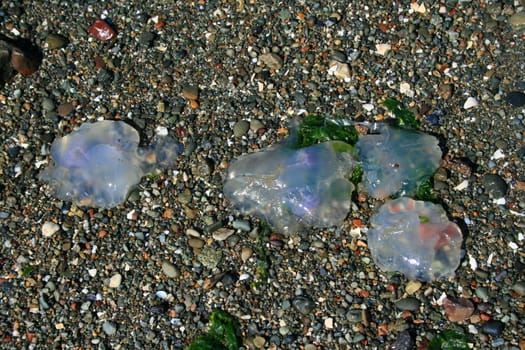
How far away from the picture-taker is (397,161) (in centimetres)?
445

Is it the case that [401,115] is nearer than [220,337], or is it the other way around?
[220,337]

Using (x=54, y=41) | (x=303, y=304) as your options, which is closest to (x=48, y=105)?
(x=54, y=41)

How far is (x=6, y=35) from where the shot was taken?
17.2ft

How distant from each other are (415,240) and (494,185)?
2.12ft

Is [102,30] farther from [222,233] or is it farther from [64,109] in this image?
[222,233]

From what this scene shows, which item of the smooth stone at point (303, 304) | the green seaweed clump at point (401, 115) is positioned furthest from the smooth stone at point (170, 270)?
the green seaweed clump at point (401, 115)

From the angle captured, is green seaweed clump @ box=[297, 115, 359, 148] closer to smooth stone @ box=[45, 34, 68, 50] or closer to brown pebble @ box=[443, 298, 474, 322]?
brown pebble @ box=[443, 298, 474, 322]

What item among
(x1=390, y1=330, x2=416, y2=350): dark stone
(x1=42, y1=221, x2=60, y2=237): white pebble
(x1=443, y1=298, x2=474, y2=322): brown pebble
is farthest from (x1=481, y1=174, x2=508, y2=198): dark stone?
(x1=42, y1=221, x2=60, y2=237): white pebble

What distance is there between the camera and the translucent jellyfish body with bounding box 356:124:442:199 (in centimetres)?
441

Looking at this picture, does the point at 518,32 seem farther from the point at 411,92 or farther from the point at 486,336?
the point at 486,336

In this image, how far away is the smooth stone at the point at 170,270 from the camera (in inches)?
165

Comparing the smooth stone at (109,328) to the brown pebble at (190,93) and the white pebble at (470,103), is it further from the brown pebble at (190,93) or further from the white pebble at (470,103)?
the white pebble at (470,103)

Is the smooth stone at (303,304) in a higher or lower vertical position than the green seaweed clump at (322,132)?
lower

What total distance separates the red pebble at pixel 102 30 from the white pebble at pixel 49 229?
60.3 inches
